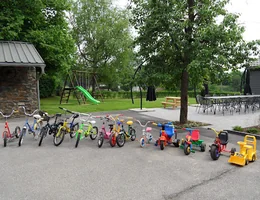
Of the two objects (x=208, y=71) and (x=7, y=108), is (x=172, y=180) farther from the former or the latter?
(x=7, y=108)

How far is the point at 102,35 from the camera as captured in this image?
796 inches

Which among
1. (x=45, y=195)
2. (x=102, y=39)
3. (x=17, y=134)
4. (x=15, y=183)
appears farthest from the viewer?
(x=102, y=39)

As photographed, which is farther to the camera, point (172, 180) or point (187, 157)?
point (187, 157)

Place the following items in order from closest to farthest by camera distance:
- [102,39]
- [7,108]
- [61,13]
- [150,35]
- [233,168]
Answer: [233,168] < [150,35] < [7,108] < [61,13] < [102,39]

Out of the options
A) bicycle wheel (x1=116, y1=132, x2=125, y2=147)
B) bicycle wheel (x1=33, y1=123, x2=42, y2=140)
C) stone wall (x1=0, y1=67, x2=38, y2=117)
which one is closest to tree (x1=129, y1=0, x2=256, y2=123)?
bicycle wheel (x1=116, y1=132, x2=125, y2=147)

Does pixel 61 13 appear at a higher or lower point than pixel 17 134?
higher

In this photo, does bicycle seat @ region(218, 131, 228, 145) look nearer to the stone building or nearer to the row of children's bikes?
the row of children's bikes

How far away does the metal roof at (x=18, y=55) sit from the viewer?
9.07m

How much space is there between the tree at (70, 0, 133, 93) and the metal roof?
34.4ft

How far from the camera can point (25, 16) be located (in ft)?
37.7

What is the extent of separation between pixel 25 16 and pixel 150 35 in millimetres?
7537

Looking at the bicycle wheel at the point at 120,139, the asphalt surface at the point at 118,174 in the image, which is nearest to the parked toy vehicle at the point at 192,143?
the asphalt surface at the point at 118,174

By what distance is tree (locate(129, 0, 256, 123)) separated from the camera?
6.97m

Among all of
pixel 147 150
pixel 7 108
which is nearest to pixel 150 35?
pixel 147 150
